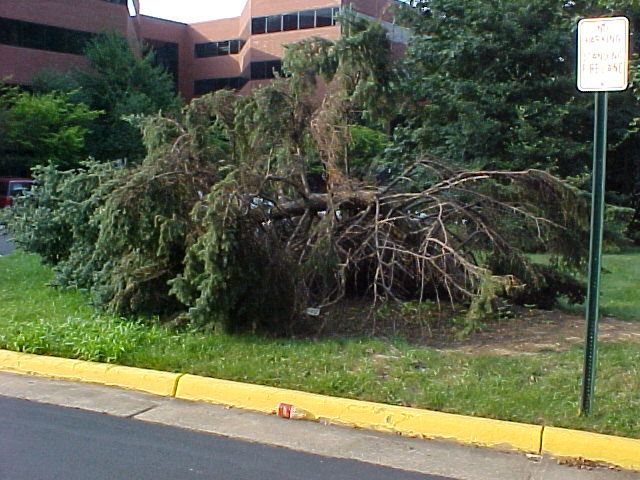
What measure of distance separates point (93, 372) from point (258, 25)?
4451cm

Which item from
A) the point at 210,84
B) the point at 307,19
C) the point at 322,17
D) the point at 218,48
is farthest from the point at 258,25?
the point at 210,84

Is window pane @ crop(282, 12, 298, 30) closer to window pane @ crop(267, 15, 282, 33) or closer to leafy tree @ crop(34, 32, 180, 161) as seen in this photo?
window pane @ crop(267, 15, 282, 33)

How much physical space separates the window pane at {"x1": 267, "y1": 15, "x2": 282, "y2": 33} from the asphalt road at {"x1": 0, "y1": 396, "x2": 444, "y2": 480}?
146ft

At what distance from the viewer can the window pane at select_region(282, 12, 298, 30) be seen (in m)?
47.9

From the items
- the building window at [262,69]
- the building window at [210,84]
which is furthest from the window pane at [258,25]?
the building window at [210,84]

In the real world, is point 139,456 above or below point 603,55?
below

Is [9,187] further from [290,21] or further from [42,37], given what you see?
[290,21]

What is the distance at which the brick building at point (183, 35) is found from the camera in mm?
43875

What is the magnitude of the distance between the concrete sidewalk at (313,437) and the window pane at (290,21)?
42.5m

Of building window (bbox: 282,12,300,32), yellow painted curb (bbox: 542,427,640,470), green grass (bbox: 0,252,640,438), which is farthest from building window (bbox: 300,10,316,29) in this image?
yellow painted curb (bbox: 542,427,640,470)

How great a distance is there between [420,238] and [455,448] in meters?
4.15

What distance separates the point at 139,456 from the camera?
5.84 metres

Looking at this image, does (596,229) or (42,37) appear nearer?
(596,229)

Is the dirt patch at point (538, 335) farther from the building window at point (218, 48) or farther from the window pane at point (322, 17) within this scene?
the building window at point (218, 48)
